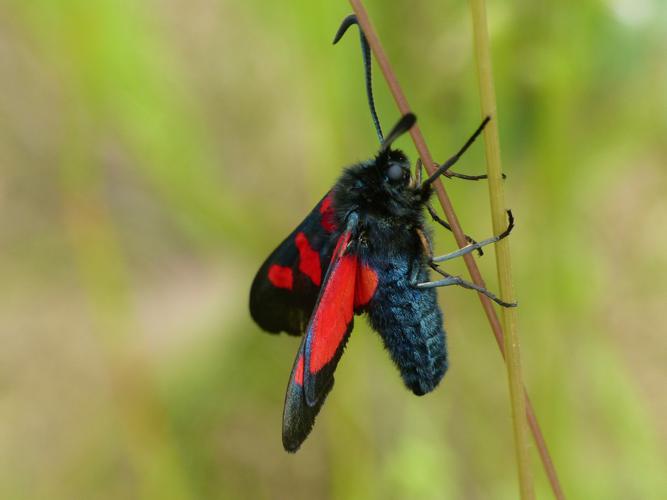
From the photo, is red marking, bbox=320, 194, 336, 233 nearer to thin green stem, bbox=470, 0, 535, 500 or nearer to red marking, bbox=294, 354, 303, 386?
red marking, bbox=294, 354, 303, 386

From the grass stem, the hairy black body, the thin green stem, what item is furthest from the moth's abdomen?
the thin green stem

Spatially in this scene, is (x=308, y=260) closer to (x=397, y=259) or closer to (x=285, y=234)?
(x=397, y=259)

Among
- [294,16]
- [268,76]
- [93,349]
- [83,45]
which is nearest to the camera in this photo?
[83,45]

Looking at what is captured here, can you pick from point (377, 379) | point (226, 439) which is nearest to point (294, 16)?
point (377, 379)

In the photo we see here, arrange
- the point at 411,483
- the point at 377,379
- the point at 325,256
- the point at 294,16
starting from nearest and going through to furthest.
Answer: the point at 325,256
the point at 294,16
the point at 411,483
the point at 377,379

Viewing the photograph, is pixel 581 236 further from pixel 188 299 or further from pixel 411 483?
pixel 188 299

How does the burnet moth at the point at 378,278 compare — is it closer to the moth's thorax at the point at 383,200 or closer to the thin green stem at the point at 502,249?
the moth's thorax at the point at 383,200
